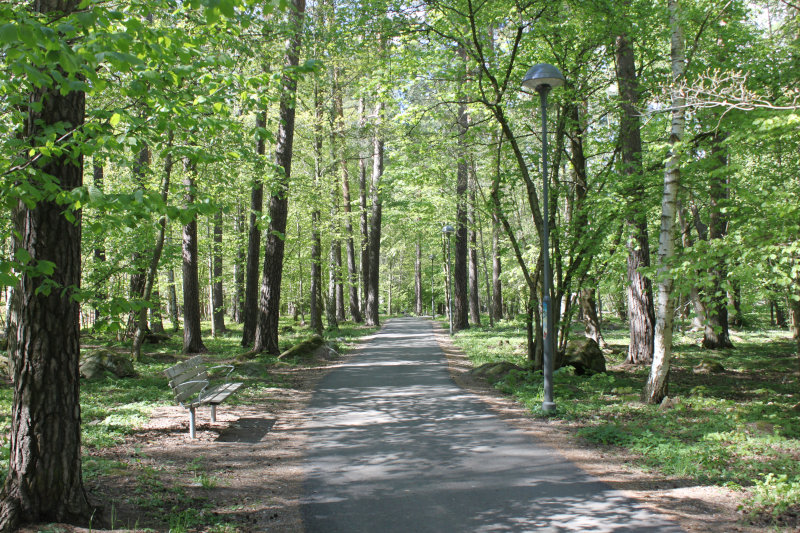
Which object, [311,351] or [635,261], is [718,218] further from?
[311,351]

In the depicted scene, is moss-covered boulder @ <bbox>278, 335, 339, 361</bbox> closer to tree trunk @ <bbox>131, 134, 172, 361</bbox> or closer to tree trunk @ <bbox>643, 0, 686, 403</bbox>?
tree trunk @ <bbox>131, 134, 172, 361</bbox>

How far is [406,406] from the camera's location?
28.4 feet

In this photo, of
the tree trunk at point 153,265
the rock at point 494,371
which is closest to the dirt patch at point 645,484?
the rock at point 494,371

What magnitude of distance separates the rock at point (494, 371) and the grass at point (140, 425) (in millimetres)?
4236

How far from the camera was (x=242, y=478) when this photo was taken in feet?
17.5

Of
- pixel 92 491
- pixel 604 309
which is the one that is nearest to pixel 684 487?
pixel 92 491

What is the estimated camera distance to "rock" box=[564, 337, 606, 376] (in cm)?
1175

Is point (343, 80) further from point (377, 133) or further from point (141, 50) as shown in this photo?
point (141, 50)

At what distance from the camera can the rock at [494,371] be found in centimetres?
1098

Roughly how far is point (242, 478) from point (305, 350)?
9488 mm

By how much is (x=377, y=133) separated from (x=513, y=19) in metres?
13.8

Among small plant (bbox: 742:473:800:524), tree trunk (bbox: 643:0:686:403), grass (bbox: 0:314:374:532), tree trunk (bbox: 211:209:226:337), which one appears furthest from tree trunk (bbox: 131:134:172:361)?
small plant (bbox: 742:473:800:524)

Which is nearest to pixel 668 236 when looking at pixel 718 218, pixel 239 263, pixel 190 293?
pixel 718 218

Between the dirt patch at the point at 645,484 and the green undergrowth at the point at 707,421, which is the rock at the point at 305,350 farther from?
the dirt patch at the point at 645,484
